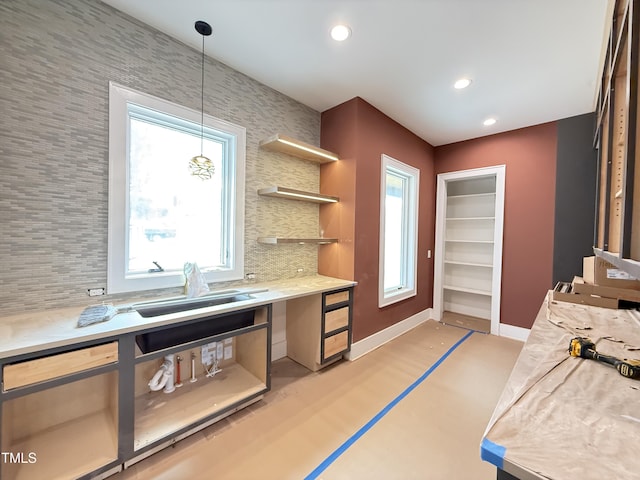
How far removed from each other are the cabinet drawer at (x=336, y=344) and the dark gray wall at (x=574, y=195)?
9.15 ft

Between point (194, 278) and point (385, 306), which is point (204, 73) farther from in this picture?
point (385, 306)

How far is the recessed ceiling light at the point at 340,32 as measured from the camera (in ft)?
6.01

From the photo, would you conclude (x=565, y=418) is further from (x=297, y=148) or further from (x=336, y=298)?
(x=297, y=148)

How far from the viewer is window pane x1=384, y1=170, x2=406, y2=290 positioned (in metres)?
3.54

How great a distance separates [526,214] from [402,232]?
158cm

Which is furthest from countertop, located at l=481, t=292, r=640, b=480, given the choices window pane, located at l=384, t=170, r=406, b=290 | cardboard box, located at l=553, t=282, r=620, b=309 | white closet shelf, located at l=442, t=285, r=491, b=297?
white closet shelf, located at l=442, t=285, r=491, b=297

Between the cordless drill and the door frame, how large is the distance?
268 cm

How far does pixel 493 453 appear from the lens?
631 mm

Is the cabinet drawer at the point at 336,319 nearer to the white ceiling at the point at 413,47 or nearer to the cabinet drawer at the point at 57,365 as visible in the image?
the cabinet drawer at the point at 57,365

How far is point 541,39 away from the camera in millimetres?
1863

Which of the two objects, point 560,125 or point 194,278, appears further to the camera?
point 560,125

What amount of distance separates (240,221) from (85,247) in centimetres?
110

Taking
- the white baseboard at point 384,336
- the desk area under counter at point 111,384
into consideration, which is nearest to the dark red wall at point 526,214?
the white baseboard at point 384,336

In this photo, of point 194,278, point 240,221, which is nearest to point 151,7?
point 240,221
